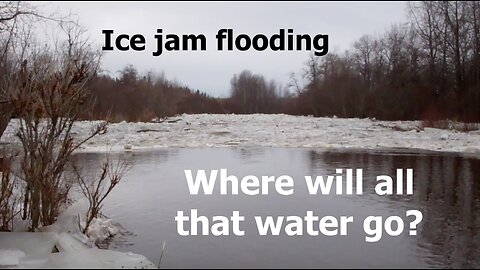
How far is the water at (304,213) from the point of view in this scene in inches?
257

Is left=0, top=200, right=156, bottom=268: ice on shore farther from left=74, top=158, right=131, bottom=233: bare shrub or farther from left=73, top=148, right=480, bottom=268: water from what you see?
left=73, top=148, right=480, bottom=268: water

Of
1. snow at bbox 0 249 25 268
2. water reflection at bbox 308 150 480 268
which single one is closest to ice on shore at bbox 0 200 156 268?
snow at bbox 0 249 25 268

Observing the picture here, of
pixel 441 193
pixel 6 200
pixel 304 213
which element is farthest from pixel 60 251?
pixel 441 193

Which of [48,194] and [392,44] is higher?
[392,44]

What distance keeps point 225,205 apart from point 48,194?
3.71 meters

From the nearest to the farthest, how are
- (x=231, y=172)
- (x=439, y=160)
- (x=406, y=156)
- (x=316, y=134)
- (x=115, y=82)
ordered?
(x=231, y=172) → (x=439, y=160) → (x=406, y=156) → (x=316, y=134) → (x=115, y=82)

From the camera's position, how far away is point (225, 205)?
9688 millimetres

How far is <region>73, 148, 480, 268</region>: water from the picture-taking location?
257 inches

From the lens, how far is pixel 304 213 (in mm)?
9031

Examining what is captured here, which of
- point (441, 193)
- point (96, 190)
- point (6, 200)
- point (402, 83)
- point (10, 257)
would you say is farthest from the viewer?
point (402, 83)

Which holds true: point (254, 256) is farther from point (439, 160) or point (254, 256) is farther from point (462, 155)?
point (462, 155)

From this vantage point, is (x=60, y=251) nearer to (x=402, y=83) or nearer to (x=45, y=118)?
(x=45, y=118)

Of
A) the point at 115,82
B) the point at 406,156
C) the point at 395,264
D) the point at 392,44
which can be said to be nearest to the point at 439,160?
the point at 406,156

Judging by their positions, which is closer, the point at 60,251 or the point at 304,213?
the point at 60,251
